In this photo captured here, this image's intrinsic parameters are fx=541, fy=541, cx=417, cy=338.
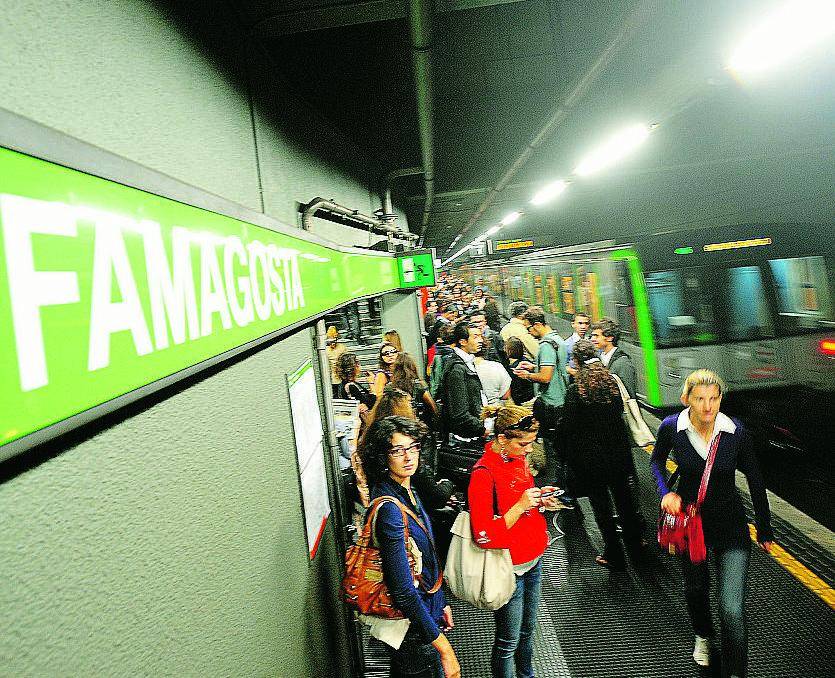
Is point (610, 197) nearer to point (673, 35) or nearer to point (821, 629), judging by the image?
point (673, 35)

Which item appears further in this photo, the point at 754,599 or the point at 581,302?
the point at 581,302

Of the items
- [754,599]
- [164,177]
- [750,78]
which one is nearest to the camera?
[164,177]

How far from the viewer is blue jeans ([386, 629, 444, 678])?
8.64 ft

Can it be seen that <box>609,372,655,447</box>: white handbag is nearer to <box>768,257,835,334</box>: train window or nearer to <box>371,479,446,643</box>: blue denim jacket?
<box>371,479,446,643</box>: blue denim jacket

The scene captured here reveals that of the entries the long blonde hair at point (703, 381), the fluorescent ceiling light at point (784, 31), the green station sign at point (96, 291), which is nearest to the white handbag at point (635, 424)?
the long blonde hair at point (703, 381)

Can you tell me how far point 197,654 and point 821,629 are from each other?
4.40m

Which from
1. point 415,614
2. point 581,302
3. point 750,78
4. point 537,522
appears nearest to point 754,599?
point 537,522

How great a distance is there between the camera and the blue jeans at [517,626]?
10.5 ft

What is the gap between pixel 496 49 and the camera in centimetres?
536

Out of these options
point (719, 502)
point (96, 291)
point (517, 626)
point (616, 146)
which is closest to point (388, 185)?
point (616, 146)

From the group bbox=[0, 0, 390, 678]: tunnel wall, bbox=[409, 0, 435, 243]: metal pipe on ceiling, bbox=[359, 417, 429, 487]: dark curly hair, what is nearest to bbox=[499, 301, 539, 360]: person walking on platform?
bbox=[409, 0, 435, 243]: metal pipe on ceiling

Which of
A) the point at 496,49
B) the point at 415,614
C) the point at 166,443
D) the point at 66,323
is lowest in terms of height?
the point at 415,614

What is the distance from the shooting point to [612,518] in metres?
4.70

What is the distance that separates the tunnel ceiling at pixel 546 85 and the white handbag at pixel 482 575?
2925mm
